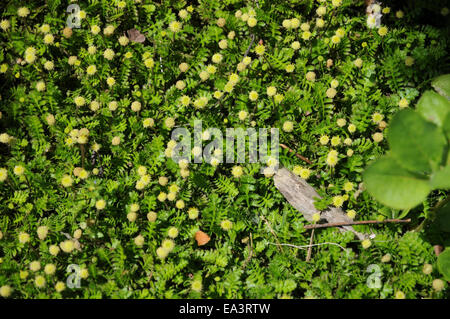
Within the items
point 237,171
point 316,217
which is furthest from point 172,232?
point 316,217

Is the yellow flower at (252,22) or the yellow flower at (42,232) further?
the yellow flower at (252,22)

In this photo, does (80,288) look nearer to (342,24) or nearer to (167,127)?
(167,127)

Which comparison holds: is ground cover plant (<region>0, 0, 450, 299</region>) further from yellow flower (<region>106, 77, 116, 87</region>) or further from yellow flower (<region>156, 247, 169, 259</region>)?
yellow flower (<region>106, 77, 116, 87</region>)

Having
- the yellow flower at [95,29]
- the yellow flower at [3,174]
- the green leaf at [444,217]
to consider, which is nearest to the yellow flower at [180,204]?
the yellow flower at [3,174]

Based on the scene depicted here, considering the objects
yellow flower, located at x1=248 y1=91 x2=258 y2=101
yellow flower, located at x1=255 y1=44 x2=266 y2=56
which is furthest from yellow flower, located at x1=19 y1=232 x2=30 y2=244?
yellow flower, located at x1=255 y1=44 x2=266 y2=56

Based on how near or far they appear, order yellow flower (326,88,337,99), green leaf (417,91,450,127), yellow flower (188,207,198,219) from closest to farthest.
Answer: green leaf (417,91,450,127), yellow flower (188,207,198,219), yellow flower (326,88,337,99)

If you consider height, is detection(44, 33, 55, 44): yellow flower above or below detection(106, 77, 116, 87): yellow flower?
above

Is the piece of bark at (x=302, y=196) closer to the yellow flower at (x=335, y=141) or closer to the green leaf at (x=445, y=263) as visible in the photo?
the yellow flower at (x=335, y=141)
